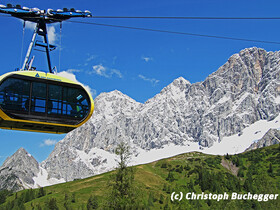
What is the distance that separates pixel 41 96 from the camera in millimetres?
28281

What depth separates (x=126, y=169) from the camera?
1805 inches

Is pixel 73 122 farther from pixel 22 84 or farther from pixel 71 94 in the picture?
pixel 22 84

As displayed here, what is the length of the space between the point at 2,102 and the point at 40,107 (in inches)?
115

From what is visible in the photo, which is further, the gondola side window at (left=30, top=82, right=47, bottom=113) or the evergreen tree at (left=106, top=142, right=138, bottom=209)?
the evergreen tree at (left=106, top=142, right=138, bottom=209)

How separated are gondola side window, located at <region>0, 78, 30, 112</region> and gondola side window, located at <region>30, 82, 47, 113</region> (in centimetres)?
47

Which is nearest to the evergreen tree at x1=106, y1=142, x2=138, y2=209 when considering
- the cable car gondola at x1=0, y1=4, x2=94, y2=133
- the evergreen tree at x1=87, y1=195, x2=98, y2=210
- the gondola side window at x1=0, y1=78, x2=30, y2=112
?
the cable car gondola at x1=0, y1=4, x2=94, y2=133

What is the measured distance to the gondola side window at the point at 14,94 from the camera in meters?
26.8

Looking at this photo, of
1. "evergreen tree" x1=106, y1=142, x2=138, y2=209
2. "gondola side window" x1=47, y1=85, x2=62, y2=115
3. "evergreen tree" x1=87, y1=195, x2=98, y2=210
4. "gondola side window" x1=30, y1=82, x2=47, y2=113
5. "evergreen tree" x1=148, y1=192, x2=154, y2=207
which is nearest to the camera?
"gondola side window" x1=30, y1=82, x2=47, y2=113

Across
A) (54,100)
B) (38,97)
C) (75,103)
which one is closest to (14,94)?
(38,97)

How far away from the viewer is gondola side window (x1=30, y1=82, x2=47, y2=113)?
27984mm

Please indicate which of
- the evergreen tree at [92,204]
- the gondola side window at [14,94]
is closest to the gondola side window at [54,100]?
the gondola side window at [14,94]

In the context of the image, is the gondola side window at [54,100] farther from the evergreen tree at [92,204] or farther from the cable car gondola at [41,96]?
the evergreen tree at [92,204]

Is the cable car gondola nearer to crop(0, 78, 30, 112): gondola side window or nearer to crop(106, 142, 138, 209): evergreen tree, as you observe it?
crop(0, 78, 30, 112): gondola side window

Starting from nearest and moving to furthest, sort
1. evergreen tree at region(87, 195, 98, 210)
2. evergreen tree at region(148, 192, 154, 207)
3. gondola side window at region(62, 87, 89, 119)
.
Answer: gondola side window at region(62, 87, 89, 119), evergreen tree at region(87, 195, 98, 210), evergreen tree at region(148, 192, 154, 207)
